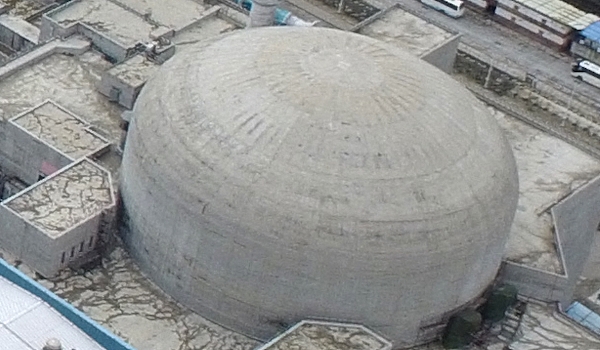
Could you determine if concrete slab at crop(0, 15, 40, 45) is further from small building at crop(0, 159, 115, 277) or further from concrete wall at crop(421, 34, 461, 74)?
concrete wall at crop(421, 34, 461, 74)

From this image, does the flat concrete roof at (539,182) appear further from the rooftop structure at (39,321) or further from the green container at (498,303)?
the rooftop structure at (39,321)

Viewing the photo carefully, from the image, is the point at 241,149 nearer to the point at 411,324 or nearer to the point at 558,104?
the point at 411,324

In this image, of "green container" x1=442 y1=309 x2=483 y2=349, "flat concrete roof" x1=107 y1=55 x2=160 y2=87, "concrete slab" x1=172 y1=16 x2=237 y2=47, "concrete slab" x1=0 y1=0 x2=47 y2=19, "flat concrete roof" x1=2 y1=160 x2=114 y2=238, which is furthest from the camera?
"concrete slab" x1=0 y1=0 x2=47 y2=19

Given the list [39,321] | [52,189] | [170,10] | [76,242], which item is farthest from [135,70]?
[39,321]

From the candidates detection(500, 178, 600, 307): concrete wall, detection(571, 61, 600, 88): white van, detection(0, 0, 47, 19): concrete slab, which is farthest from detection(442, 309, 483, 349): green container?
detection(571, 61, 600, 88): white van

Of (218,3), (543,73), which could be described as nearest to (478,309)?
(218,3)
